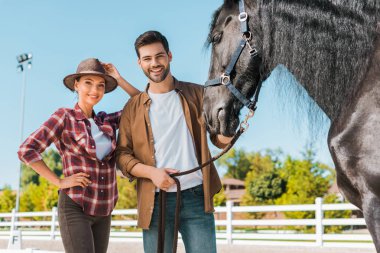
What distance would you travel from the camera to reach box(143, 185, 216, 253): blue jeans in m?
3.11

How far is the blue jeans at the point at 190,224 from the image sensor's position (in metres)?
3.11

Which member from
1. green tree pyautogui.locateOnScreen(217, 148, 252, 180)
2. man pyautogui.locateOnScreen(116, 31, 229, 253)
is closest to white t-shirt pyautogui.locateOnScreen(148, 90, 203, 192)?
man pyautogui.locateOnScreen(116, 31, 229, 253)

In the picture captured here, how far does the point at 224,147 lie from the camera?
3096 millimetres

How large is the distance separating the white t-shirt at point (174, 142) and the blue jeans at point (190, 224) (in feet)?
0.23

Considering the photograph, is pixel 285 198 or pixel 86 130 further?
pixel 285 198

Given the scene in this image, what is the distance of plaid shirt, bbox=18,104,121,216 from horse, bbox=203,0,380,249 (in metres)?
0.87

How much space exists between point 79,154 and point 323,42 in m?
1.67

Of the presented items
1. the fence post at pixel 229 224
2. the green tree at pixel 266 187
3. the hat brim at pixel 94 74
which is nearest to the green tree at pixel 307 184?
the green tree at pixel 266 187

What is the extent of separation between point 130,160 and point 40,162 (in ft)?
2.05

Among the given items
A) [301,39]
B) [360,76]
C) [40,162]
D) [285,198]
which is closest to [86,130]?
[40,162]

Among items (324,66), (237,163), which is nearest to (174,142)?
(324,66)

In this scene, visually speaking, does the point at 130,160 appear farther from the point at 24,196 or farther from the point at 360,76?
the point at 24,196

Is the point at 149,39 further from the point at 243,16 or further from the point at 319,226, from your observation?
the point at 319,226

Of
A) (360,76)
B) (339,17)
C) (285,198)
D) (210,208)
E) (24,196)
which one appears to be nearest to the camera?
(360,76)
